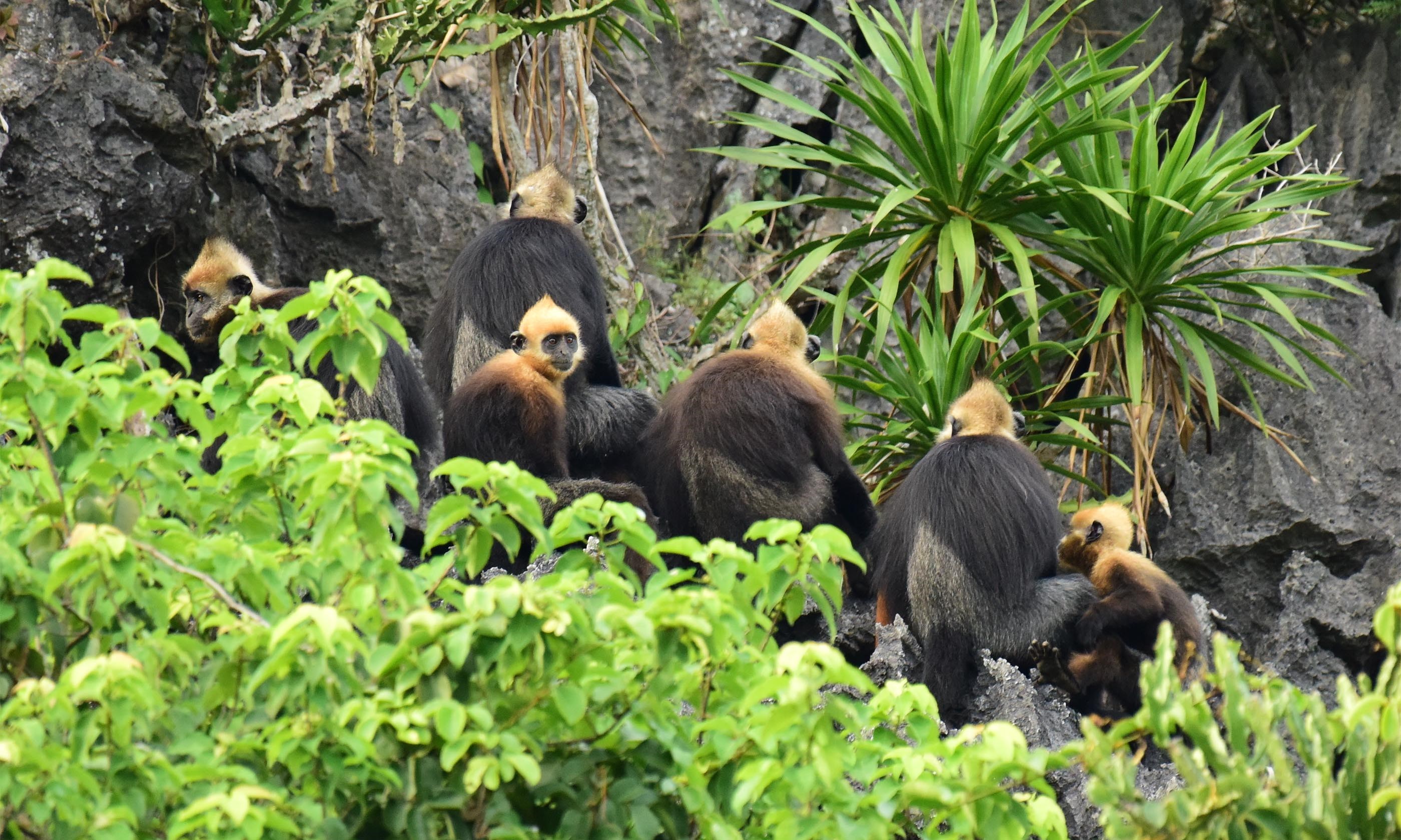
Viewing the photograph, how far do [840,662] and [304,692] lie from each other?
3.13 ft

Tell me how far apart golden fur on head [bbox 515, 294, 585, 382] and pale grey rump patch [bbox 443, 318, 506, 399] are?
0.67 m

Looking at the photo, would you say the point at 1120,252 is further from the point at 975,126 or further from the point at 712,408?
the point at 712,408

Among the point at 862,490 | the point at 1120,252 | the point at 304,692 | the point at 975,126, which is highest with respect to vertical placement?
the point at 975,126

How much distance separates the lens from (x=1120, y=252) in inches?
299

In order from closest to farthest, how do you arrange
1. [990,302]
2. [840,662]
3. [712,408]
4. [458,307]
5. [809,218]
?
[840,662]
[712,408]
[458,307]
[990,302]
[809,218]

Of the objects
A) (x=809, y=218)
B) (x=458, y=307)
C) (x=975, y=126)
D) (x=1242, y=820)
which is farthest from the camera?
(x=809, y=218)

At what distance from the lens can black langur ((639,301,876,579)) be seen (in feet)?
20.4

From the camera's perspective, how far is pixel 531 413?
591 centimetres

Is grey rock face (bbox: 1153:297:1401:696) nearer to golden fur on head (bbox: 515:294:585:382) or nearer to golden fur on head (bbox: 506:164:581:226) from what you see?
golden fur on head (bbox: 506:164:581:226)

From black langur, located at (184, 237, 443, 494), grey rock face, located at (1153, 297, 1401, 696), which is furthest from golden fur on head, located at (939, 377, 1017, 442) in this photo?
grey rock face, located at (1153, 297, 1401, 696)

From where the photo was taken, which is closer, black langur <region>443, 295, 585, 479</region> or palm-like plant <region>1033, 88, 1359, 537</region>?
black langur <region>443, 295, 585, 479</region>

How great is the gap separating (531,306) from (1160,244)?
3051mm

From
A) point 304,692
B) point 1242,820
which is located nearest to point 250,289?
point 304,692

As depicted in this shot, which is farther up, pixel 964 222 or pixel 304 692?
pixel 964 222
